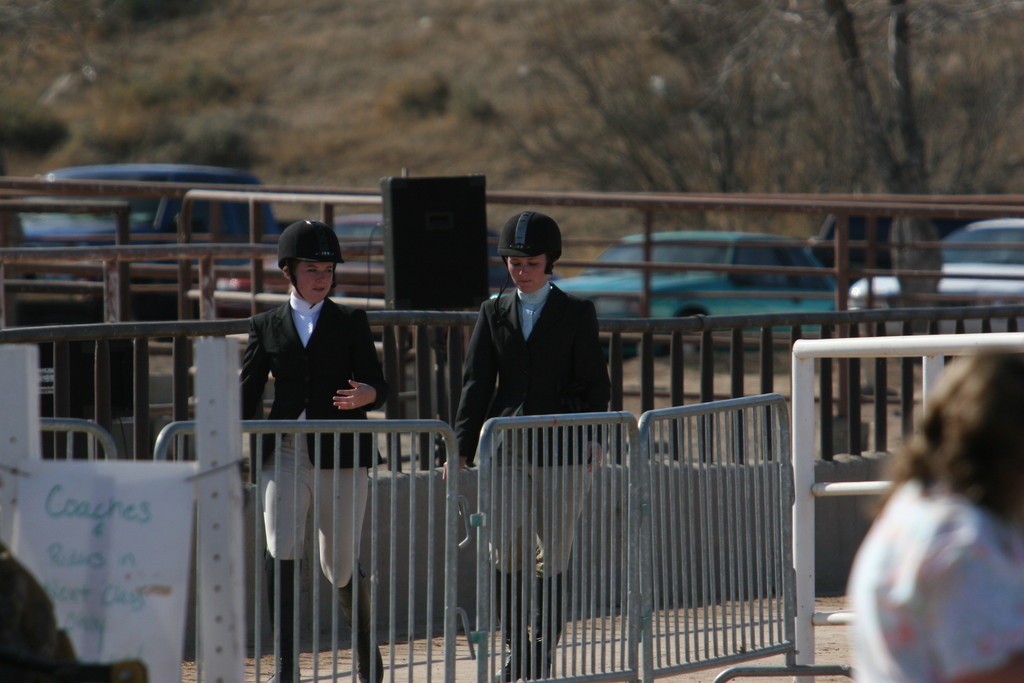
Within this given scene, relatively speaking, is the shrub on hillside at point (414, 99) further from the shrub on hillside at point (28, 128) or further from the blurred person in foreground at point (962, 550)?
the blurred person in foreground at point (962, 550)

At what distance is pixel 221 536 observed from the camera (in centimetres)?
333

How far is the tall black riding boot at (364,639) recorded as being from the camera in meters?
4.46

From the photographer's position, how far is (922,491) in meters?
2.24

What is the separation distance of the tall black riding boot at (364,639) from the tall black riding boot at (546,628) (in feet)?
1.67

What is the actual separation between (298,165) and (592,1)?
31.2ft

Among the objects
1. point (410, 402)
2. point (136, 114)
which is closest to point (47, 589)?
point (410, 402)

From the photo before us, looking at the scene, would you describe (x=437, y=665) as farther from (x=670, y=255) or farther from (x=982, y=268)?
(x=982, y=268)

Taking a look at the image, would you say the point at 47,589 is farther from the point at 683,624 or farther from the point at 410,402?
the point at 410,402

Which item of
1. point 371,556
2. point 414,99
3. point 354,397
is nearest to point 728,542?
point 371,556

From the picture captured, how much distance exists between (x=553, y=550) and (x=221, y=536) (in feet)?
5.05

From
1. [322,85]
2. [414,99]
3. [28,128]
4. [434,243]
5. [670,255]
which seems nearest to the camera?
[434,243]

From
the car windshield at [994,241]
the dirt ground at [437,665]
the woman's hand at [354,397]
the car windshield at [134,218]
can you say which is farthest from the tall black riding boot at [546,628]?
the car windshield at [994,241]

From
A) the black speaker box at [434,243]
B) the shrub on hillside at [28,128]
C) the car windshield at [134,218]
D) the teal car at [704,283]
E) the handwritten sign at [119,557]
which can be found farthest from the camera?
the shrub on hillside at [28,128]

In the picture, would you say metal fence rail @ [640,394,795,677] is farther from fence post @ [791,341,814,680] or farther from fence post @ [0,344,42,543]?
→ fence post @ [0,344,42,543]
